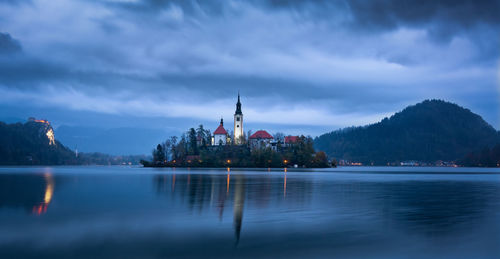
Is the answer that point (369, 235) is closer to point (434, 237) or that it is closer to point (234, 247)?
point (434, 237)

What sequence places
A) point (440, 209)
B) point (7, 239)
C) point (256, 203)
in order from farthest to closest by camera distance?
point (256, 203), point (440, 209), point (7, 239)

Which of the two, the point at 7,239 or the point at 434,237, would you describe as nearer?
the point at 7,239

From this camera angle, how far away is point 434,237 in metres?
15.2

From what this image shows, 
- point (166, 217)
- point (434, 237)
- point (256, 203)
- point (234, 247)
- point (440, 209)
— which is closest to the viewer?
point (234, 247)

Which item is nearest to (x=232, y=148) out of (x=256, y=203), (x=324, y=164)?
(x=324, y=164)

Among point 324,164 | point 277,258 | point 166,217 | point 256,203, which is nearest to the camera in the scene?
point 277,258

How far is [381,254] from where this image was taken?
12398mm

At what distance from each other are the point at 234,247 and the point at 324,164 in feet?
604

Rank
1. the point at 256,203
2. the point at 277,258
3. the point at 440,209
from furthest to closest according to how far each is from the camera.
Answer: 1. the point at 256,203
2. the point at 440,209
3. the point at 277,258

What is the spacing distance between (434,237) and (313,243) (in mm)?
5009

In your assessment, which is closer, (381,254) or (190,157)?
(381,254)

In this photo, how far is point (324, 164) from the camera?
193 metres

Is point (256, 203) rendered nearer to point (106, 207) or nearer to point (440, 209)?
point (106, 207)

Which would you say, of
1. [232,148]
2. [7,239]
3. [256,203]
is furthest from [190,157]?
[7,239]
